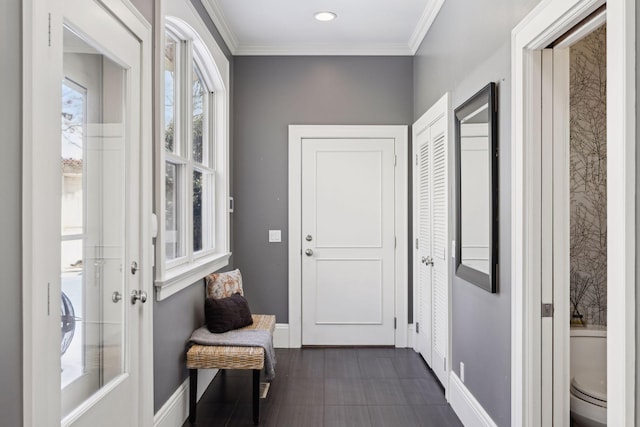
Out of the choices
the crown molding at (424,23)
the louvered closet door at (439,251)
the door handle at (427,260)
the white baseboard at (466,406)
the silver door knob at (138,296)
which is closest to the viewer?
the silver door knob at (138,296)

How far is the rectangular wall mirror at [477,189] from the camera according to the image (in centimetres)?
224

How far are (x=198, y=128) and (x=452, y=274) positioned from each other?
81.4 inches

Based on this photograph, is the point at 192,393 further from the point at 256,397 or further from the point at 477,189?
the point at 477,189

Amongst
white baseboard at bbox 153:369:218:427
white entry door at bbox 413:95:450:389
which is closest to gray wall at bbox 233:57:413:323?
white entry door at bbox 413:95:450:389

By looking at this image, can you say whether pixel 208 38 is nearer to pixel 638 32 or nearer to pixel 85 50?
pixel 85 50

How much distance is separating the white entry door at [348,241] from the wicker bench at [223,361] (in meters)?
1.55

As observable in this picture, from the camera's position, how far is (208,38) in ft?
10.4

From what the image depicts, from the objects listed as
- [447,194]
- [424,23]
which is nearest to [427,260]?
[447,194]

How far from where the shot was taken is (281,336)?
13.6 feet

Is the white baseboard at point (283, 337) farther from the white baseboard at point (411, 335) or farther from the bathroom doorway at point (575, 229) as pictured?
the bathroom doorway at point (575, 229)

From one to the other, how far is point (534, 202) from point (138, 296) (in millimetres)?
1750

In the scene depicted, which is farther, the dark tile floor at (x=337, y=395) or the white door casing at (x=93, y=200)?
the dark tile floor at (x=337, y=395)

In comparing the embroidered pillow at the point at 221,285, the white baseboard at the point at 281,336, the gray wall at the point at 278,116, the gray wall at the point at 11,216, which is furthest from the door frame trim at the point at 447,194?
the gray wall at the point at 11,216

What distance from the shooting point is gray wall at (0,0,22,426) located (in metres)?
1.19
